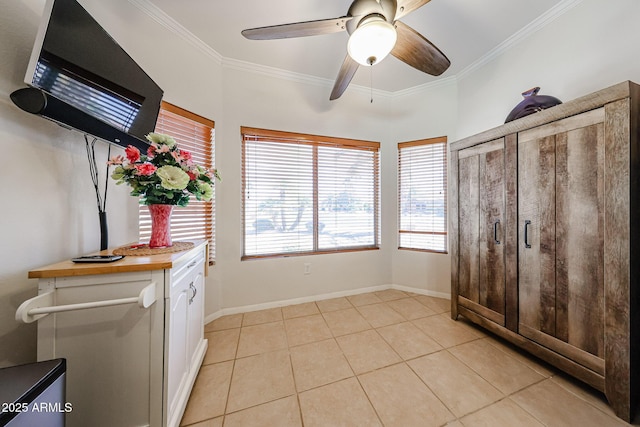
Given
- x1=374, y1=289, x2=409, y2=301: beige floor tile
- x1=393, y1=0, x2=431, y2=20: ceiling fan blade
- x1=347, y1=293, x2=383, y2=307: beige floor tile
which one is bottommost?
x1=347, y1=293, x2=383, y2=307: beige floor tile

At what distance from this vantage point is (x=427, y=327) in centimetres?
199

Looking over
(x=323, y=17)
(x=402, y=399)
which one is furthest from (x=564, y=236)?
(x=323, y=17)

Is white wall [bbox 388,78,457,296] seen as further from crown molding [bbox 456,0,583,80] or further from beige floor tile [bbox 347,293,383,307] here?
beige floor tile [bbox 347,293,383,307]

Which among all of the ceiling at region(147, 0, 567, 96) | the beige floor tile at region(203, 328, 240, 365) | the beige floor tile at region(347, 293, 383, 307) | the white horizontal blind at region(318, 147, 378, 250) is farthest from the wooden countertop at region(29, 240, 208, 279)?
the beige floor tile at region(347, 293, 383, 307)

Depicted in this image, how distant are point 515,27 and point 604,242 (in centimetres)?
196

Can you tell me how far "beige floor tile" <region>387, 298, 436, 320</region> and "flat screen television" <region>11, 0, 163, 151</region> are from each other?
2.77 meters

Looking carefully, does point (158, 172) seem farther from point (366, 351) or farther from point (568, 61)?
point (568, 61)

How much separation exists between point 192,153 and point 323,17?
1.67 meters

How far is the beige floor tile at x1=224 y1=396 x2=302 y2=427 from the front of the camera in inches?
43.5

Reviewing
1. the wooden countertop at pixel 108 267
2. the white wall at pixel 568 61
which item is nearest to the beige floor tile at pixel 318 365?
the wooden countertop at pixel 108 267

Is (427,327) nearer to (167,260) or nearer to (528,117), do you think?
(528,117)

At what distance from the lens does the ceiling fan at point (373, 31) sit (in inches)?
45.5

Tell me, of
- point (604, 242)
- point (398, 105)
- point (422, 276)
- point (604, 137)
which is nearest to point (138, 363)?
point (604, 242)

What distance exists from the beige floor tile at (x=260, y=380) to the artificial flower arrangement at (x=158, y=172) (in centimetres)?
123
